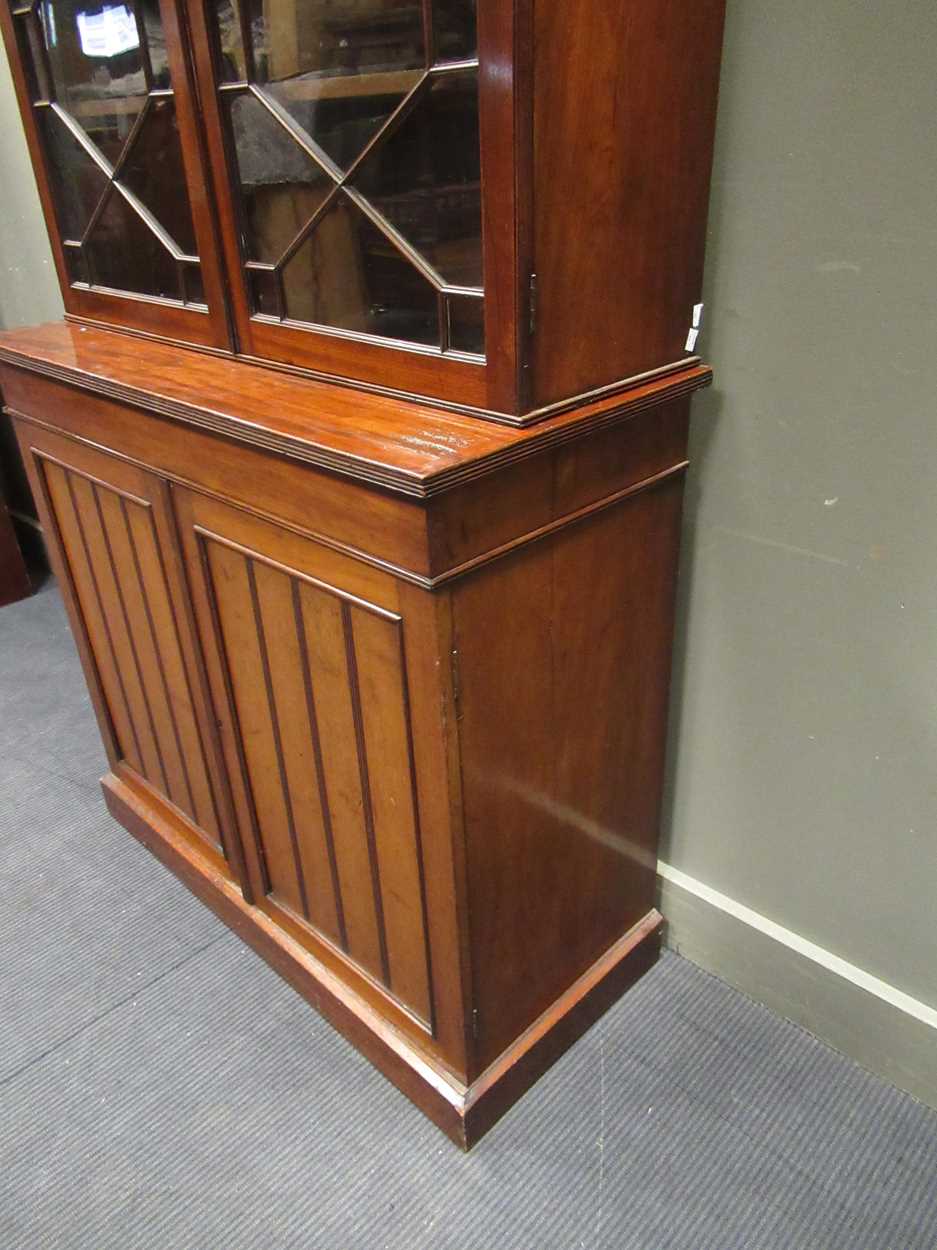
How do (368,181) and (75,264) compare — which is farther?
(75,264)

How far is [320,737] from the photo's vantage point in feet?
4.20

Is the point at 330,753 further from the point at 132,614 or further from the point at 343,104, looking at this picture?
the point at 343,104

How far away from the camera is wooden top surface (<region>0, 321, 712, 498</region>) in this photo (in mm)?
912

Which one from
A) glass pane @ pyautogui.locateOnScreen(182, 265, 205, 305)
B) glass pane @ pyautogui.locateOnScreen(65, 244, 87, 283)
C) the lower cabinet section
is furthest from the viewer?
glass pane @ pyautogui.locateOnScreen(65, 244, 87, 283)

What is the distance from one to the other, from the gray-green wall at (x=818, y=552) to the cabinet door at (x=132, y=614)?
809mm

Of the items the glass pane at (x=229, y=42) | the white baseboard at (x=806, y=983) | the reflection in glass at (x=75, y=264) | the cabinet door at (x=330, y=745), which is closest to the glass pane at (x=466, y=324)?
the cabinet door at (x=330, y=745)

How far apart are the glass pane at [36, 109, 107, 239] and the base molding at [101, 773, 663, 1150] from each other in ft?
3.63

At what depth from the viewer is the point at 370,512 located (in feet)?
3.21

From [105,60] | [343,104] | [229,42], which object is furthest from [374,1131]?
[105,60]

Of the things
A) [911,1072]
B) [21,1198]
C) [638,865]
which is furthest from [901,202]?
[21,1198]

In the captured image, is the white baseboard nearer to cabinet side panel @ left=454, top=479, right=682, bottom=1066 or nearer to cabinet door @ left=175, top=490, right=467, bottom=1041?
cabinet side panel @ left=454, top=479, right=682, bottom=1066

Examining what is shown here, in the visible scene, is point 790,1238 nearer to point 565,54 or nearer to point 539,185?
point 539,185

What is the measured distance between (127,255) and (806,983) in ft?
5.25

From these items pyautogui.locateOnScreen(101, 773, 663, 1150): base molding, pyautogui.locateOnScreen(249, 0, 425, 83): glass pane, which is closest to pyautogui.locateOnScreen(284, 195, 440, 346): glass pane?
pyautogui.locateOnScreen(249, 0, 425, 83): glass pane
